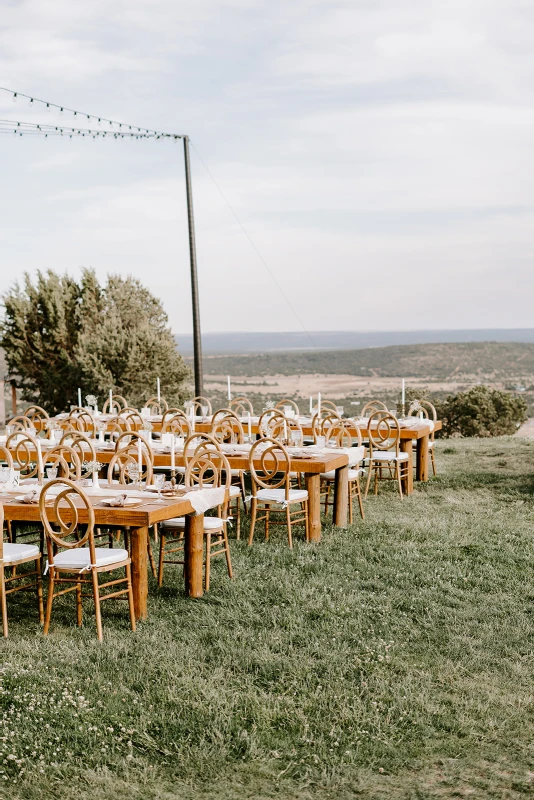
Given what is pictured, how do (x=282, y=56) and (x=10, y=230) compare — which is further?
(x=10, y=230)

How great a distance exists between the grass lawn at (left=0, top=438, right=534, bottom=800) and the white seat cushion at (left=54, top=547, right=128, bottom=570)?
40 cm

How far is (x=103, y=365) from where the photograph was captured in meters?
17.6

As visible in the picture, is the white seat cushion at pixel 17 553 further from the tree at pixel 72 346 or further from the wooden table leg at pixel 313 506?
the tree at pixel 72 346

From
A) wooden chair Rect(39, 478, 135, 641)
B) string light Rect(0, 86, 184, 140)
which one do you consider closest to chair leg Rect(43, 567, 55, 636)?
wooden chair Rect(39, 478, 135, 641)

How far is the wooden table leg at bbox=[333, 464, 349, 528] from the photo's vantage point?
7.69m

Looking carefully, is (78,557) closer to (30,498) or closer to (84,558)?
(84,558)

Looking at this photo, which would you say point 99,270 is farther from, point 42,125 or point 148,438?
point 148,438

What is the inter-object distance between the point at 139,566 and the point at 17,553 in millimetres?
748

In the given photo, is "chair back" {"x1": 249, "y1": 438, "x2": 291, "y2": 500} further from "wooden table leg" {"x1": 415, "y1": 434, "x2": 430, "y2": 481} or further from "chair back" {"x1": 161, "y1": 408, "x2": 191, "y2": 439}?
"wooden table leg" {"x1": 415, "y1": 434, "x2": 430, "y2": 481}

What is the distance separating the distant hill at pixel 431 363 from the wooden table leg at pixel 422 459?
83.5 feet

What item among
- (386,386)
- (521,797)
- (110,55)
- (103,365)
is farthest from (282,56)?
(386,386)

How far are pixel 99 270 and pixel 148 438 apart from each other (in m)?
11.8

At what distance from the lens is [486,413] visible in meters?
20.3

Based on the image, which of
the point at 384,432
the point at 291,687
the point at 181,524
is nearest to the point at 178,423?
the point at 384,432
